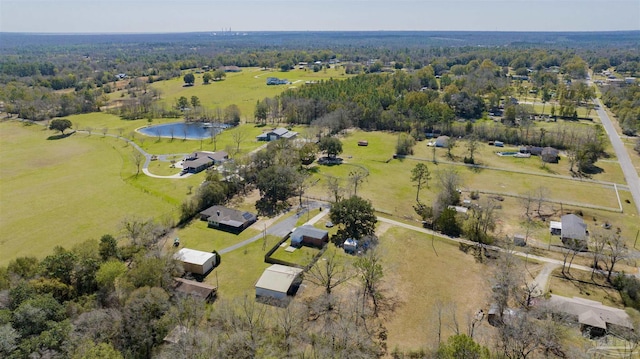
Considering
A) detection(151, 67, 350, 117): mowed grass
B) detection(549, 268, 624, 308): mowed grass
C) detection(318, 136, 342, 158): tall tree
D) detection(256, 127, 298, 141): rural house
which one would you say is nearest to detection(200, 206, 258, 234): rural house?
detection(318, 136, 342, 158): tall tree

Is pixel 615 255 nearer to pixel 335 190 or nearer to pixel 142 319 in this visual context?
pixel 335 190

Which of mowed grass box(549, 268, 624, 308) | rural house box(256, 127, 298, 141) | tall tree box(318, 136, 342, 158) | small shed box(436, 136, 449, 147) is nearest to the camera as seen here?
mowed grass box(549, 268, 624, 308)

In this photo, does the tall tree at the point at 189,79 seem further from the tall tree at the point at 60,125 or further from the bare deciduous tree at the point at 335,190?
the bare deciduous tree at the point at 335,190

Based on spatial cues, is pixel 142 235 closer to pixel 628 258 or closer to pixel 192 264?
pixel 192 264

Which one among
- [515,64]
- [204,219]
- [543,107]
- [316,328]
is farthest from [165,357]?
[515,64]

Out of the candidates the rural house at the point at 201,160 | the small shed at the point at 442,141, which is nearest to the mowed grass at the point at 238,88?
the rural house at the point at 201,160

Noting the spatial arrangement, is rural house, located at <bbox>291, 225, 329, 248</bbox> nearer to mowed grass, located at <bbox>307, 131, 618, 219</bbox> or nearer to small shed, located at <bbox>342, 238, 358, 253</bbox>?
small shed, located at <bbox>342, 238, 358, 253</bbox>

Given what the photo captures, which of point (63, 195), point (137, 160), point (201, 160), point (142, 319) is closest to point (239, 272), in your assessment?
point (142, 319)
